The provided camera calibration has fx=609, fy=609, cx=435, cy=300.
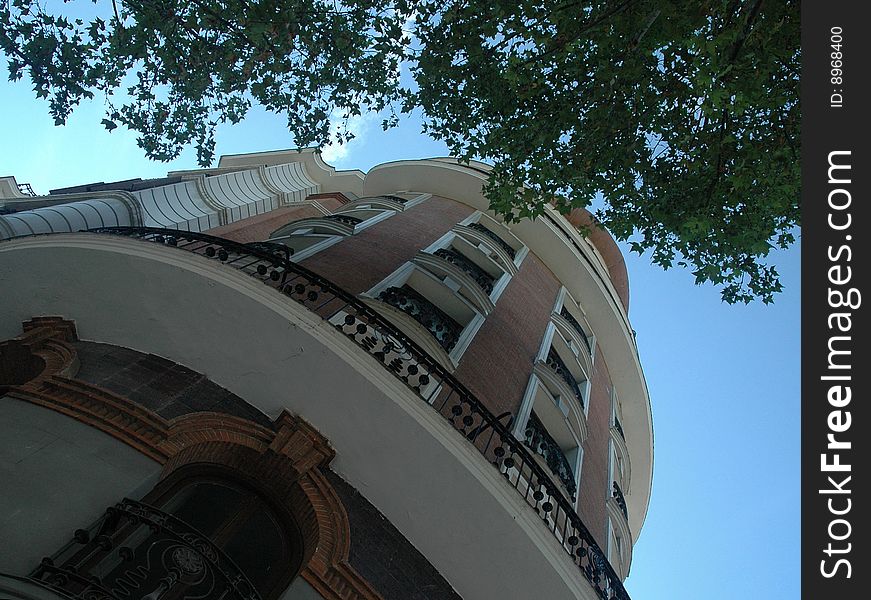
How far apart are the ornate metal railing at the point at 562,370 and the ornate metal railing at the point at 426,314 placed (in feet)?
9.63

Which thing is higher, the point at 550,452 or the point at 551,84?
the point at 551,84

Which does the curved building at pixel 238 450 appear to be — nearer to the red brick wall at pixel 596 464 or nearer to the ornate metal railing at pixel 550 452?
the ornate metal railing at pixel 550 452

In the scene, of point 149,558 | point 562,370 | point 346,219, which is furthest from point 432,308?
point 149,558

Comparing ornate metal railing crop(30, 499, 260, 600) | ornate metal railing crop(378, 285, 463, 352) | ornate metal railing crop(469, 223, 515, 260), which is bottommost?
ornate metal railing crop(30, 499, 260, 600)

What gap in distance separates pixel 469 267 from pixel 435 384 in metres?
6.59

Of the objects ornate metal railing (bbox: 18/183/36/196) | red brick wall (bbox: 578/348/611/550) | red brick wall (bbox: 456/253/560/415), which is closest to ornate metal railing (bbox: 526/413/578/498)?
red brick wall (bbox: 578/348/611/550)

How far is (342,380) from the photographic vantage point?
7.16m

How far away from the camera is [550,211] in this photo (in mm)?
20953

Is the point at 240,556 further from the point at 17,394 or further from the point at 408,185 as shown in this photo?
the point at 408,185

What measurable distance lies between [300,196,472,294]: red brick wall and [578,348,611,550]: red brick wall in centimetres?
558

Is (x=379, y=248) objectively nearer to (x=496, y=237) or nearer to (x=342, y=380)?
(x=342, y=380)

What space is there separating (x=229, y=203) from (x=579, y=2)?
13.7 m

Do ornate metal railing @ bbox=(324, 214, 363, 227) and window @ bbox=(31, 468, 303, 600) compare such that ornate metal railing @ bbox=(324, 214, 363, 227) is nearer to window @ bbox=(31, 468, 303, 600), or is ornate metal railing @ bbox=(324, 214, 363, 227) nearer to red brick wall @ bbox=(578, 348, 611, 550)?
red brick wall @ bbox=(578, 348, 611, 550)

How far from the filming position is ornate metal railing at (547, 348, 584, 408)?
549 inches
